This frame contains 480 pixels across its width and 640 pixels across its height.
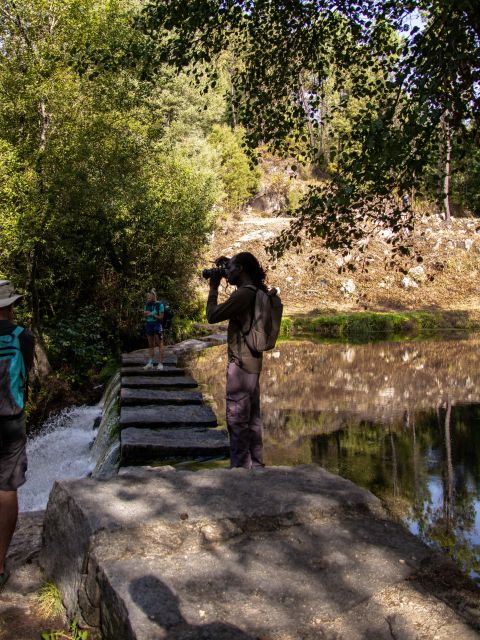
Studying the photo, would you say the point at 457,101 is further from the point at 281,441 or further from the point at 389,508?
the point at 281,441

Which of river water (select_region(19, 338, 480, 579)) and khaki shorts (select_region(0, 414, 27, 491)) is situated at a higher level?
khaki shorts (select_region(0, 414, 27, 491))

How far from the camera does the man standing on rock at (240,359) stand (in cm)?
511

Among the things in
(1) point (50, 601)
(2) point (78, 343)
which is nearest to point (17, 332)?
(1) point (50, 601)

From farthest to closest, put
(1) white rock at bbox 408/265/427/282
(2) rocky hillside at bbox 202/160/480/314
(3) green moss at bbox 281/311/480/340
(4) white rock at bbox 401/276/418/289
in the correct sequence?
(1) white rock at bbox 408/265/427/282
(4) white rock at bbox 401/276/418/289
(2) rocky hillside at bbox 202/160/480/314
(3) green moss at bbox 281/311/480/340

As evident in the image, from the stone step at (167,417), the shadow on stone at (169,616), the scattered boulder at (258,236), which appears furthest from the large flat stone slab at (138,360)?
the scattered boulder at (258,236)

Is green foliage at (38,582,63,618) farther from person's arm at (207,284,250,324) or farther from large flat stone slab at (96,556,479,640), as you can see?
person's arm at (207,284,250,324)

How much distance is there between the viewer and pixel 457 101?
20.7 ft

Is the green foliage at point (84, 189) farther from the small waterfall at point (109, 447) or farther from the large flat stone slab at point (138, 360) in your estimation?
the small waterfall at point (109, 447)

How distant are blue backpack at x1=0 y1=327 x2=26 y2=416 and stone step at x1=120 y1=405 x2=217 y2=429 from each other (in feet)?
12.4

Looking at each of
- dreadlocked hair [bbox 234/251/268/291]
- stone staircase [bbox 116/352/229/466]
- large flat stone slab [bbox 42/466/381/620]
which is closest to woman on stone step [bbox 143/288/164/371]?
stone staircase [bbox 116/352/229/466]

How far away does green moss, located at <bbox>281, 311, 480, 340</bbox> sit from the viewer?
26000 millimetres

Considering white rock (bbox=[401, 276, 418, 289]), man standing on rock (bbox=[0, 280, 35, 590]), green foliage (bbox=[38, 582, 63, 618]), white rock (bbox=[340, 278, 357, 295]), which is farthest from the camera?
white rock (bbox=[401, 276, 418, 289])

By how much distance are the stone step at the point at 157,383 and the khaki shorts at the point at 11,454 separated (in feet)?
21.0

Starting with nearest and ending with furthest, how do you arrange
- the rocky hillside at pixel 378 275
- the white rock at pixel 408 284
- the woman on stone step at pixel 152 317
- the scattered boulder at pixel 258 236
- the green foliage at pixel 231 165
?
1. the woman on stone step at pixel 152 317
2. the rocky hillside at pixel 378 275
3. the white rock at pixel 408 284
4. the scattered boulder at pixel 258 236
5. the green foliage at pixel 231 165
